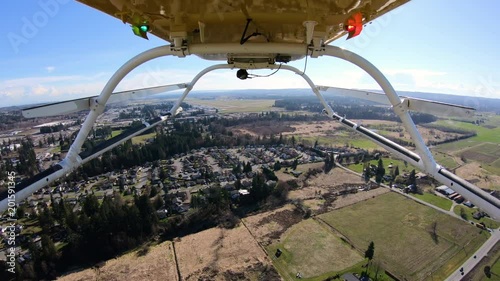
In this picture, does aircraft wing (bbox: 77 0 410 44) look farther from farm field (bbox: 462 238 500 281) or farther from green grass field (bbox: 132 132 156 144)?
green grass field (bbox: 132 132 156 144)

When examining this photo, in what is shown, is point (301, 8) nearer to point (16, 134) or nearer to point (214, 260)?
point (214, 260)

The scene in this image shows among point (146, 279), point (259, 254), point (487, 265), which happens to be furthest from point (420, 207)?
point (146, 279)

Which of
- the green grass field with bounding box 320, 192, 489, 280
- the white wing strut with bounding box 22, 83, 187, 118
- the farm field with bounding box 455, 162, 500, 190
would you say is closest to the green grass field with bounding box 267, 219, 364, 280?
the green grass field with bounding box 320, 192, 489, 280

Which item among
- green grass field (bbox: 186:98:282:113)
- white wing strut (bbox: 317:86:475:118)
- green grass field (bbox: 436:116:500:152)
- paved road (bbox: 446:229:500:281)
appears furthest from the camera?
green grass field (bbox: 186:98:282:113)

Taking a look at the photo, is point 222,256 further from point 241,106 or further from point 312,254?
point 241,106

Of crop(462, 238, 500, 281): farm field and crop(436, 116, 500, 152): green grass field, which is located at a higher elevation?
crop(462, 238, 500, 281): farm field

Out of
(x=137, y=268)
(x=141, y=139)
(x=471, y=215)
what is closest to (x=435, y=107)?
(x=137, y=268)
